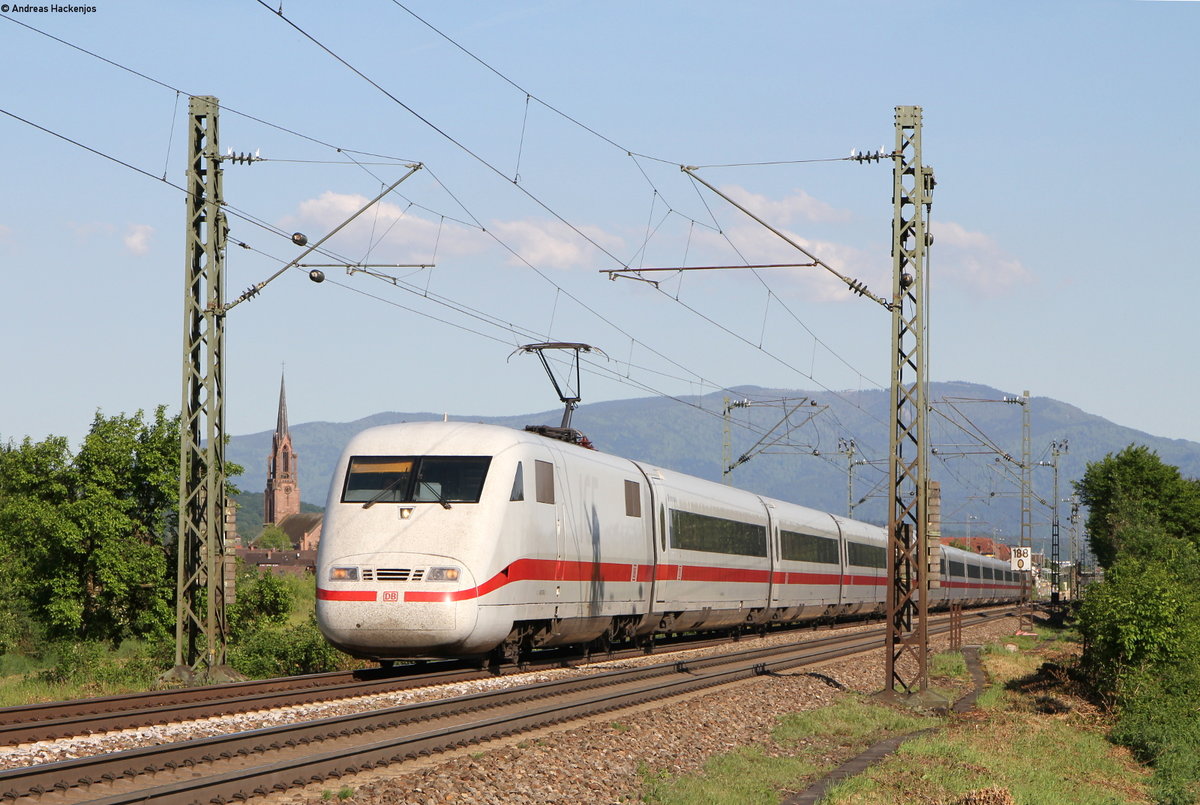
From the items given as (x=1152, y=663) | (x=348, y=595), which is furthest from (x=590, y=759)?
(x=1152, y=663)

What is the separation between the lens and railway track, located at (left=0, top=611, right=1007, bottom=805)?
402 inches

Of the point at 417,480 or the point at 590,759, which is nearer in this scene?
the point at 590,759

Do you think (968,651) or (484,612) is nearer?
(484,612)

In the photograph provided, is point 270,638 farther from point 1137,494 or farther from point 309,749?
point 1137,494

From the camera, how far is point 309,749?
42.3ft

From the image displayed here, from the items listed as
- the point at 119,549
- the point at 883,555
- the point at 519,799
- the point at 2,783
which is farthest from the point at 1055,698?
the point at 119,549

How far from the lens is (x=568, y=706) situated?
16422 mm

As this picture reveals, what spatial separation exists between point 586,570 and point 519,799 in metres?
11.6

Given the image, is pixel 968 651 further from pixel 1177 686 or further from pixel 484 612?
pixel 484 612

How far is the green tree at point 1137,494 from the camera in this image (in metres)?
70.9

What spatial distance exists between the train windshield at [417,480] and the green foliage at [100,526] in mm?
29839

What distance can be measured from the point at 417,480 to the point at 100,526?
31.9 meters

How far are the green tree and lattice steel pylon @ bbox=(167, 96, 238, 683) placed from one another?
52260 mm

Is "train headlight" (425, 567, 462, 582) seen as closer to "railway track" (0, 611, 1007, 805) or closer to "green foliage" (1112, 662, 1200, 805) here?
"railway track" (0, 611, 1007, 805)
